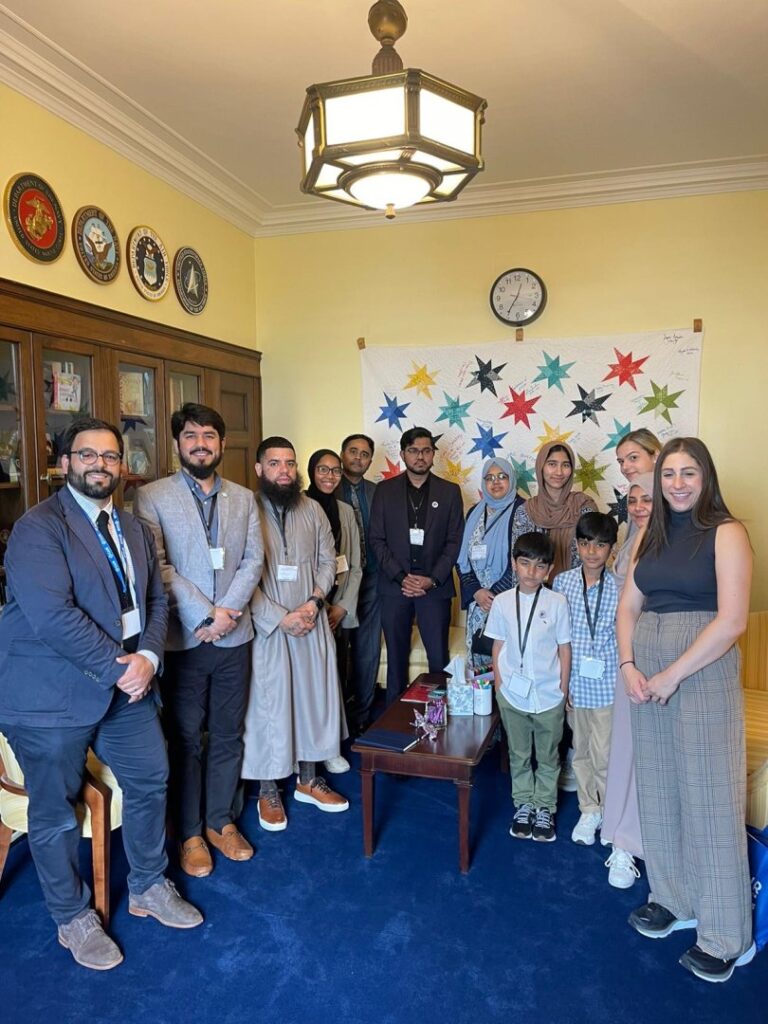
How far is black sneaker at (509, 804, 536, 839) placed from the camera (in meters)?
2.74

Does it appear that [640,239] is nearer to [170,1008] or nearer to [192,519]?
[192,519]

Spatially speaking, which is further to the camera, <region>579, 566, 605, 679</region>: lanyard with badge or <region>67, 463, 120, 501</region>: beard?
<region>579, 566, 605, 679</region>: lanyard with badge

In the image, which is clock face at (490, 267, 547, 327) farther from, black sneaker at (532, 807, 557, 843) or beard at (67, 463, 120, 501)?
beard at (67, 463, 120, 501)

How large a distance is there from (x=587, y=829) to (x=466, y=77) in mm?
3163

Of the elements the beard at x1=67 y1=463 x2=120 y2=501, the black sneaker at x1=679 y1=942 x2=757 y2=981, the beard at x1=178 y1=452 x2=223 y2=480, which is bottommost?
the black sneaker at x1=679 y1=942 x2=757 y2=981

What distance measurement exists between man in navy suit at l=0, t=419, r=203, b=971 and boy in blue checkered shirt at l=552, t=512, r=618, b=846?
1509mm

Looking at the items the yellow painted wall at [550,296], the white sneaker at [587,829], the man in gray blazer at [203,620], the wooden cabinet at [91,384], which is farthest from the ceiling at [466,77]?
the white sneaker at [587,829]

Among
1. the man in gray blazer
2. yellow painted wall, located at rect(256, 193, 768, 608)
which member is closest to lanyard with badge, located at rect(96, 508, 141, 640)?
the man in gray blazer

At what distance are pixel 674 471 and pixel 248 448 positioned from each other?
330cm

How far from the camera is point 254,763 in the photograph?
9.37 feet

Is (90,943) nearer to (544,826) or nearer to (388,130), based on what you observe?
(544,826)

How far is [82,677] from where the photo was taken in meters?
2.07

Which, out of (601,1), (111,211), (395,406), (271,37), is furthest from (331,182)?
(395,406)

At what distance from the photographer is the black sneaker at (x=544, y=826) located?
2.71 meters
